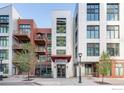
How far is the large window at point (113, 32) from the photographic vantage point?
53.4 feet

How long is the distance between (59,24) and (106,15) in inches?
128

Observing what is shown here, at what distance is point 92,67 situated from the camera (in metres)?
16.3

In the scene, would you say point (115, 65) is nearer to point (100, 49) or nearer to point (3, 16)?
point (100, 49)

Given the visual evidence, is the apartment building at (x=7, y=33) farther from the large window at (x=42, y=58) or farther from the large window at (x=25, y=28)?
the large window at (x=42, y=58)

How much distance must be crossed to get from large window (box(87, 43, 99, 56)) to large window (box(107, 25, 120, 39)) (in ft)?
2.99

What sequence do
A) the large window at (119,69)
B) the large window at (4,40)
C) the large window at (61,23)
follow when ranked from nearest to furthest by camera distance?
the large window at (119,69), the large window at (4,40), the large window at (61,23)

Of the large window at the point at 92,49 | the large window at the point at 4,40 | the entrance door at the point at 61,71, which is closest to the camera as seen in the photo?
the large window at the point at 4,40

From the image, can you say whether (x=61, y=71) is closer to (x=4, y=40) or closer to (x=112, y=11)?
(x=4, y=40)

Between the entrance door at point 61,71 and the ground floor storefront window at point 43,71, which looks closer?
the ground floor storefront window at point 43,71

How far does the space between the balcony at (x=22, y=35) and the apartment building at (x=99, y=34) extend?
2929 millimetres

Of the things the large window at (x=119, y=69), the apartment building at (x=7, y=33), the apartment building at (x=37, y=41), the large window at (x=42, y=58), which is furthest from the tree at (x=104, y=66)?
the apartment building at (x=7, y=33)

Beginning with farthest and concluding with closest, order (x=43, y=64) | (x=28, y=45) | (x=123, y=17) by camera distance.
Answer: (x=43, y=64) < (x=123, y=17) < (x=28, y=45)

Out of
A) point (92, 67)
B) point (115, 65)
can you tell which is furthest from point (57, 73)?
point (115, 65)

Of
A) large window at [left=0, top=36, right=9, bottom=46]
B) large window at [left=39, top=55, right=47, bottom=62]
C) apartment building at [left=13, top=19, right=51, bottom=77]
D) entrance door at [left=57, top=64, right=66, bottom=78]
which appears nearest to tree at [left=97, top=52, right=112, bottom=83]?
entrance door at [left=57, top=64, right=66, bottom=78]
